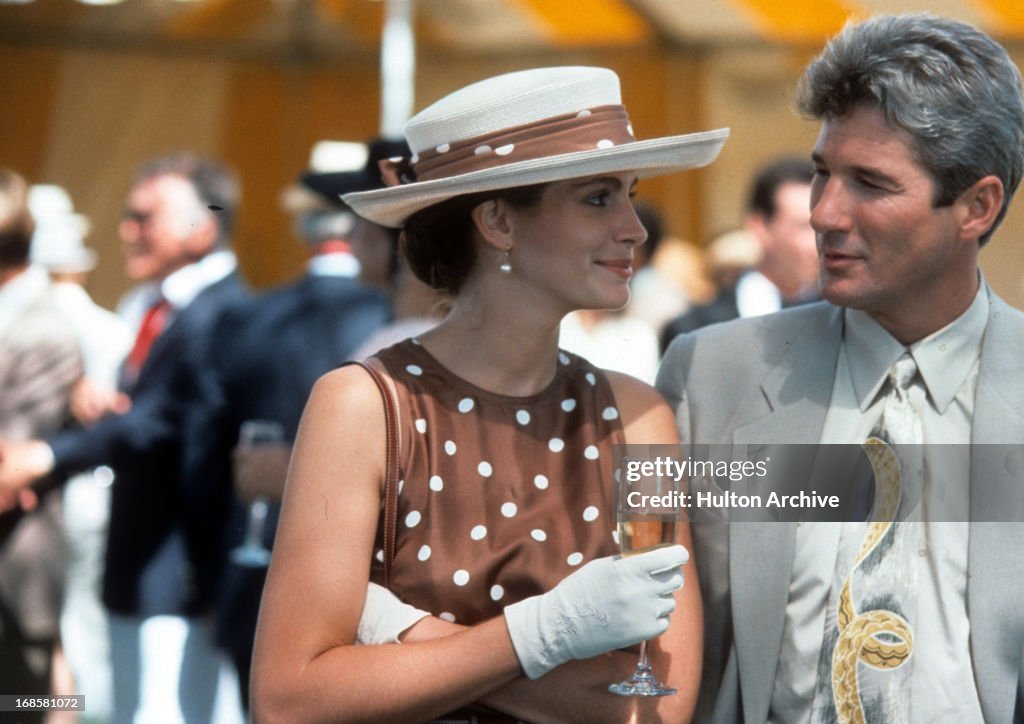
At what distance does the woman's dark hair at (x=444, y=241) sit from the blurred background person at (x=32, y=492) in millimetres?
2419

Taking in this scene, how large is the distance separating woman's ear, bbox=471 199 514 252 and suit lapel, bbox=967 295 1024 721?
2.72 ft

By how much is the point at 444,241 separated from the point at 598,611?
74 centimetres

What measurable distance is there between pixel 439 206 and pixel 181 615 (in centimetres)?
261

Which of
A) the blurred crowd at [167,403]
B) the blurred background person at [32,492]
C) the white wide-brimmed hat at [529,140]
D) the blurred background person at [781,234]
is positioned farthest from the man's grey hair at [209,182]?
the white wide-brimmed hat at [529,140]

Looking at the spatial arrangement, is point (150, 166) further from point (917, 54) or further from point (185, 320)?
point (917, 54)

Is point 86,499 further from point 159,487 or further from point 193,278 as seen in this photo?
point 193,278

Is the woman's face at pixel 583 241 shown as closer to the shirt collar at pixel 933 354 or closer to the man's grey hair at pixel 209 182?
the shirt collar at pixel 933 354

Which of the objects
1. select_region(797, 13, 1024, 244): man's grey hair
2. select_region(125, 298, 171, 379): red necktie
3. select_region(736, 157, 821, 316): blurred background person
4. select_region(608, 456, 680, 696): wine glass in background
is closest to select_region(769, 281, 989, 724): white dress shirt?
select_region(797, 13, 1024, 244): man's grey hair

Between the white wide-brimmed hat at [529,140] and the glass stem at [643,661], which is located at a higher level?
the white wide-brimmed hat at [529,140]

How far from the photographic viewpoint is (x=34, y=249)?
4.97 meters

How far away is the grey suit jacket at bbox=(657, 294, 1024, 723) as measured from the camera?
2.32 m

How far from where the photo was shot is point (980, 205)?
2.44 m

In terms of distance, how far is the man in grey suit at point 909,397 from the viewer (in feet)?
7.63

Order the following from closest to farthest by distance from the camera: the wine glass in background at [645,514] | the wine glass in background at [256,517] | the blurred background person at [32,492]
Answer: the wine glass in background at [645,514], the wine glass in background at [256,517], the blurred background person at [32,492]
